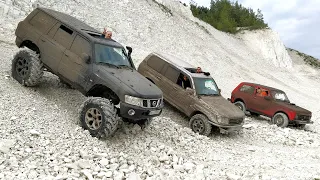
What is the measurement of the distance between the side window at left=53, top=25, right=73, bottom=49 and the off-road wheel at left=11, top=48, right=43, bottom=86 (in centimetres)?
77

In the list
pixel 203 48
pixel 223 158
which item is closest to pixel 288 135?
pixel 223 158

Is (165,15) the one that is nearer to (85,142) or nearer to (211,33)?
(211,33)

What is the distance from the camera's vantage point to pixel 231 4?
48.1 meters

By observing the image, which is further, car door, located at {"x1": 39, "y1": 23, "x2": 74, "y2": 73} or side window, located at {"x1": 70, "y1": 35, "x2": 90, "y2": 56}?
car door, located at {"x1": 39, "y1": 23, "x2": 74, "y2": 73}

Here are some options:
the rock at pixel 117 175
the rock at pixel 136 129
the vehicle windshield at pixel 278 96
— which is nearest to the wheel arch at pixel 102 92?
the rock at pixel 136 129

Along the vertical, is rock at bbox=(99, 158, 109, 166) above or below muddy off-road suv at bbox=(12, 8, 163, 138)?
below

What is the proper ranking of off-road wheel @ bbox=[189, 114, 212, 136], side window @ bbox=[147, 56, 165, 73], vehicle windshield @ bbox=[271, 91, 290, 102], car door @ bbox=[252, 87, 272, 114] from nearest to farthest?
off-road wheel @ bbox=[189, 114, 212, 136]
side window @ bbox=[147, 56, 165, 73]
car door @ bbox=[252, 87, 272, 114]
vehicle windshield @ bbox=[271, 91, 290, 102]

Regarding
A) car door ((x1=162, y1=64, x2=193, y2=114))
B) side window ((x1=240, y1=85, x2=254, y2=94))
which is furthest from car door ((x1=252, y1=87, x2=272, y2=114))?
car door ((x1=162, y1=64, x2=193, y2=114))

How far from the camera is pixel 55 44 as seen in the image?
29.7 ft

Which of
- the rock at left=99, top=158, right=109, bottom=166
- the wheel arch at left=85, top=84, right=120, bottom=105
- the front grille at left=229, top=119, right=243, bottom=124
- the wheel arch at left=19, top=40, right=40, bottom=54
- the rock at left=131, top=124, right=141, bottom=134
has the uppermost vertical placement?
the wheel arch at left=19, top=40, right=40, bottom=54

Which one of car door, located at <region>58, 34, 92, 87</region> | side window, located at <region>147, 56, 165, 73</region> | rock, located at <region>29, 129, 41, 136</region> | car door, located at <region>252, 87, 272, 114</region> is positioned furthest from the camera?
car door, located at <region>252, 87, 272, 114</region>

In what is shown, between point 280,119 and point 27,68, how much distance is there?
10370 mm

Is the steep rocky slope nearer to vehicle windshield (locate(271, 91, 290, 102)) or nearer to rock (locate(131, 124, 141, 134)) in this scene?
rock (locate(131, 124, 141, 134))

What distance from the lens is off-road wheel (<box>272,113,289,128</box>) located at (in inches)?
558
